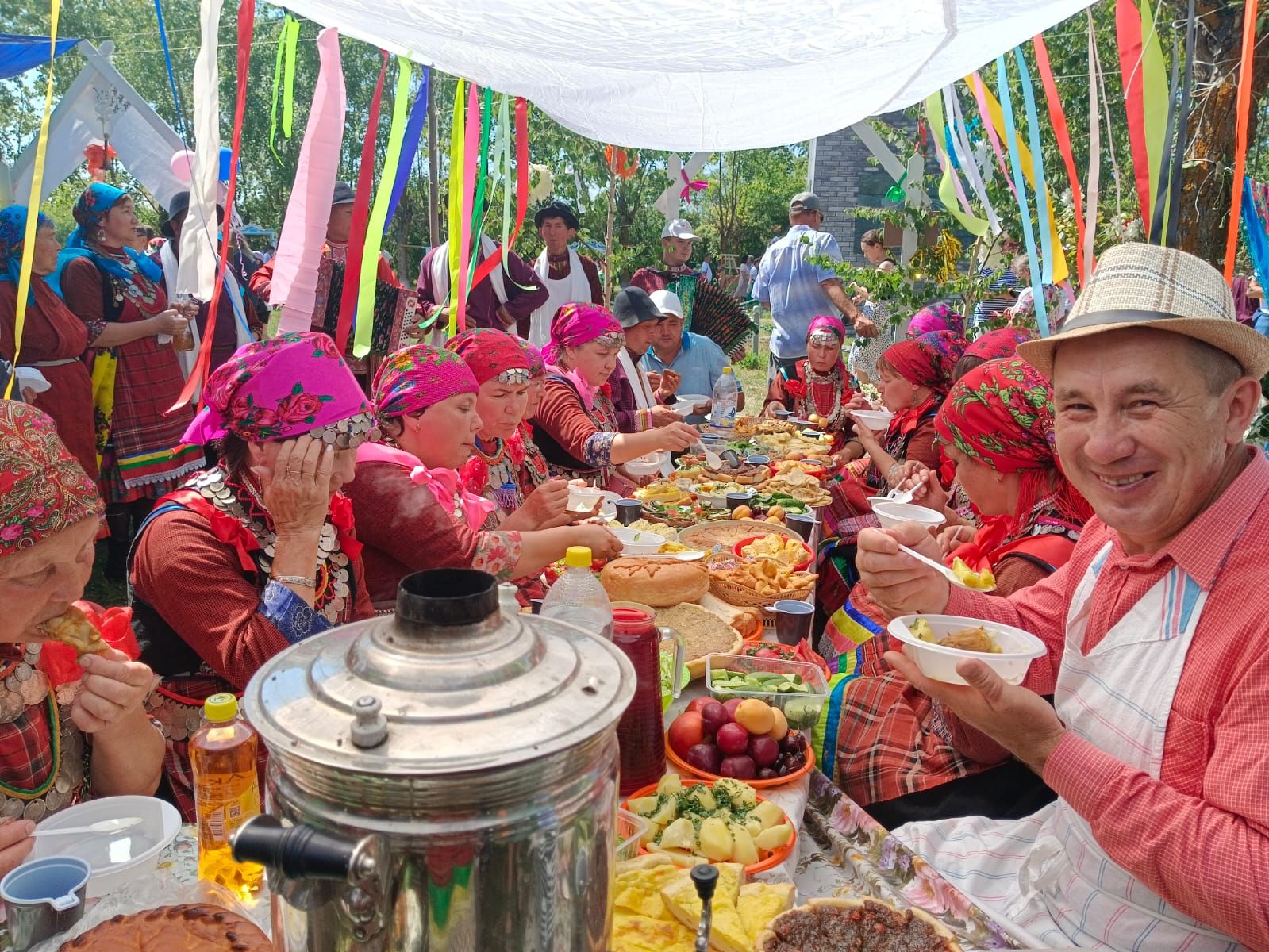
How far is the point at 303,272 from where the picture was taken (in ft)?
9.21

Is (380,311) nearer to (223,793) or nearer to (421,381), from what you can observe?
(421,381)

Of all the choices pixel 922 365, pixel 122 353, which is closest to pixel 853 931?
pixel 922 365

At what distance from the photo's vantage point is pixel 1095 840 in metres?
1.65

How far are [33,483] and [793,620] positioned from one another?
2085mm

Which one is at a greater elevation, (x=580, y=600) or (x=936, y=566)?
(x=936, y=566)

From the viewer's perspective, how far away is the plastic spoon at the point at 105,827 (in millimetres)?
1523

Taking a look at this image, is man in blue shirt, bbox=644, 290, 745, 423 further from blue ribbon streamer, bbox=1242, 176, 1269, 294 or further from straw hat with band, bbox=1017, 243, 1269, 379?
straw hat with band, bbox=1017, 243, 1269, 379

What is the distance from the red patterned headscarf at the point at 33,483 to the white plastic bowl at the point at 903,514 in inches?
94.8

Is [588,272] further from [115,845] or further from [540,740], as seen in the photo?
[540,740]

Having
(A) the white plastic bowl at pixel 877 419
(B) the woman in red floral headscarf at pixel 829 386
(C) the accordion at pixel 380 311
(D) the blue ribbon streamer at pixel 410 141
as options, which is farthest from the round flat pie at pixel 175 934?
(B) the woman in red floral headscarf at pixel 829 386

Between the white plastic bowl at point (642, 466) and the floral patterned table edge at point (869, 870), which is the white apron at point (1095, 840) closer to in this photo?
the floral patterned table edge at point (869, 870)

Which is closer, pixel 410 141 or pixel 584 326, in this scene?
pixel 410 141

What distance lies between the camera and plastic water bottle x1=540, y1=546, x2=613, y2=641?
6.16ft

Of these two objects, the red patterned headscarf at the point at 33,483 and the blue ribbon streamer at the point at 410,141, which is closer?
the red patterned headscarf at the point at 33,483
